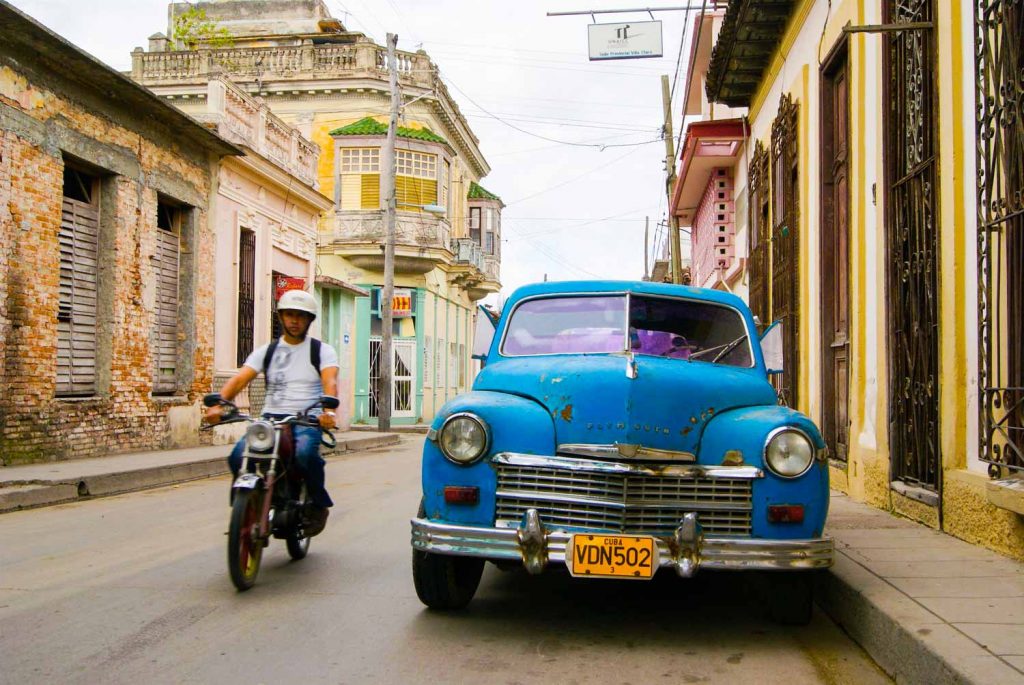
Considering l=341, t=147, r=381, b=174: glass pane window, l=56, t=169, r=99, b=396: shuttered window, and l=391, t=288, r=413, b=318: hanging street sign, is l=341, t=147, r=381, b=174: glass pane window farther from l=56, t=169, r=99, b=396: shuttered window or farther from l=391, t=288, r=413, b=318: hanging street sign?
l=56, t=169, r=99, b=396: shuttered window

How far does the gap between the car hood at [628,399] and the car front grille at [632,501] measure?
18 centimetres

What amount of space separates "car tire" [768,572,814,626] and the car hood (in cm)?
85

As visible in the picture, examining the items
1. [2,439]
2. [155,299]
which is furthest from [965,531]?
[155,299]

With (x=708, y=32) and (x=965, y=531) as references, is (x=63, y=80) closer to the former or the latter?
(x=965, y=531)

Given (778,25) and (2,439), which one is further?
(778,25)

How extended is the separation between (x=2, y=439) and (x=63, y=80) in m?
5.16

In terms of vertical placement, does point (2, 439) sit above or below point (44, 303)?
below

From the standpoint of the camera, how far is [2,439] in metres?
13.0

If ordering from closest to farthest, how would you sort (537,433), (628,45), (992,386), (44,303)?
(537,433)
(992,386)
(44,303)
(628,45)

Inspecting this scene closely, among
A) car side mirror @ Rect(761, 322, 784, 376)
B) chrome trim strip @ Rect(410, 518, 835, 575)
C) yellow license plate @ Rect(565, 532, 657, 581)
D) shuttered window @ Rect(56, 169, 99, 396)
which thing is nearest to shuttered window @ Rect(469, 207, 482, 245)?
shuttered window @ Rect(56, 169, 99, 396)

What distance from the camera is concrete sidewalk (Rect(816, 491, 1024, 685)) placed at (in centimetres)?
406

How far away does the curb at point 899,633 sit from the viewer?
3.92m

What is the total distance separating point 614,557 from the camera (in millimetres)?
4781

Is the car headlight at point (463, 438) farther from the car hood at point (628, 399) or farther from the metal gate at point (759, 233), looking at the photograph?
the metal gate at point (759, 233)
